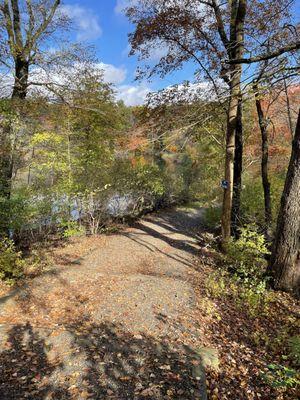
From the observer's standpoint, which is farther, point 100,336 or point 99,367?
point 100,336

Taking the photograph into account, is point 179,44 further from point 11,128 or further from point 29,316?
point 29,316

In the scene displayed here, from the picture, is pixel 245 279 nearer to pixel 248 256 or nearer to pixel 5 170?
pixel 248 256

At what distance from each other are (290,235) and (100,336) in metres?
4.10

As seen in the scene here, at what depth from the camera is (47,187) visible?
9.38 metres

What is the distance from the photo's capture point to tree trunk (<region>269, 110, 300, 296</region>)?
591 cm

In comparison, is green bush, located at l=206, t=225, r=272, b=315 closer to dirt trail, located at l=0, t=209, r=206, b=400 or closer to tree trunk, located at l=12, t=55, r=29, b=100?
dirt trail, located at l=0, t=209, r=206, b=400

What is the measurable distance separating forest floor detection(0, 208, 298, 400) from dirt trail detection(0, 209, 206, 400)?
0.04ft

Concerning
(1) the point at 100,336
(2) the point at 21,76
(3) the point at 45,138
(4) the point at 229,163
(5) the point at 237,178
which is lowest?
(1) the point at 100,336

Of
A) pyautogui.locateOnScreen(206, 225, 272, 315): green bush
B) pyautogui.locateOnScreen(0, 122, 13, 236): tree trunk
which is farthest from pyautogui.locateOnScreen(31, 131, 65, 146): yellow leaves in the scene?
pyautogui.locateOnScreen(206, 225, 272, 315): green bush

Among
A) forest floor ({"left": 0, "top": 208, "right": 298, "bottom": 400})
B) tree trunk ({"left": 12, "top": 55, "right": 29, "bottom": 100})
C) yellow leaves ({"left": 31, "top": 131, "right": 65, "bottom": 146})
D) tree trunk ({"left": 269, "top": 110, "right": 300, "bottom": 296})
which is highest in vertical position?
tree trunk ({"left": 12, "top": 55, "right": 29, "bottom": 100})

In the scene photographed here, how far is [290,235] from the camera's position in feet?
19.7

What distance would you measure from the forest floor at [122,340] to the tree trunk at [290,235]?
19.8 inches

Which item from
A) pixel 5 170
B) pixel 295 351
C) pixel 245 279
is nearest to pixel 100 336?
pixel 295 351

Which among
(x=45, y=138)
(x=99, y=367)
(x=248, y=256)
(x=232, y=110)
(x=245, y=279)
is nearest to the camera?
(x=99, y=367)
